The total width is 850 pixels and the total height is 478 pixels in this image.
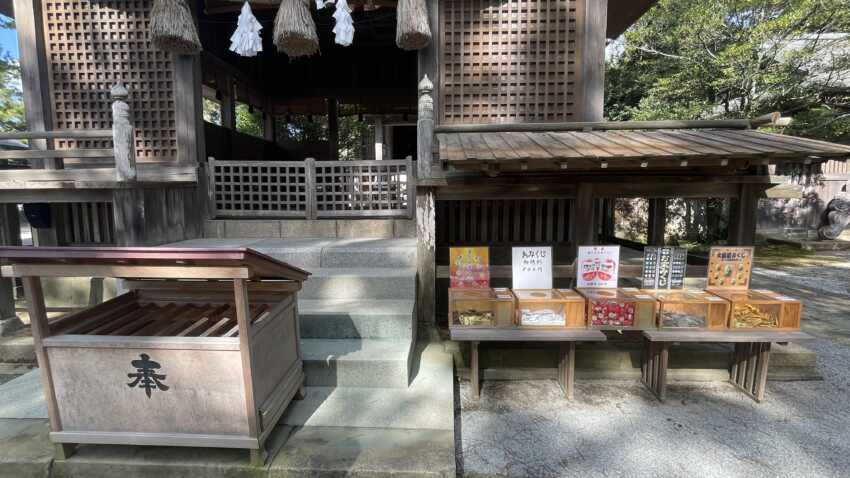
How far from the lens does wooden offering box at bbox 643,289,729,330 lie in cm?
358

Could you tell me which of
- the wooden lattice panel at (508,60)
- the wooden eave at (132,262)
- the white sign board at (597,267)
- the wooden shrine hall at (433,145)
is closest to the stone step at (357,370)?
the wooden shrine hall at (433,145)

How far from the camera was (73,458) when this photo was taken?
2527mm

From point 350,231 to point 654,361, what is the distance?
14.2 ft

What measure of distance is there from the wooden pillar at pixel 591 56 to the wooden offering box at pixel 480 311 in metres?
3.02

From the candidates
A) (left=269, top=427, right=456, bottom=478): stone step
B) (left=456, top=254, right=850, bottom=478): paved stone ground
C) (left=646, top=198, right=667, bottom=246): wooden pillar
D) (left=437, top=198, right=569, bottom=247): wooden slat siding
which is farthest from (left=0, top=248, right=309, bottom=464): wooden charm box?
(left=646, top=198, right=667, bottom=246): wooden pillar

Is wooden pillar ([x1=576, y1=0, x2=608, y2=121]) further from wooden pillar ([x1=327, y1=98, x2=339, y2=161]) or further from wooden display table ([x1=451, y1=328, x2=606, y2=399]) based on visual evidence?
wooden pillar ([x1=327, y1=98, x2=339, y2=161])

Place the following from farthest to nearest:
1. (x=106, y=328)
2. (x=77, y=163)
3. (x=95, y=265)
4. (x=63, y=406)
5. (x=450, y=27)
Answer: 1. (x=77, y=163)
2. (x=450, y=27)
3. (x=106, y=328)
4. (x=63, y=406)
5. (x=95, y=265)

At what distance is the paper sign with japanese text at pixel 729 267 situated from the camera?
12.6 feet

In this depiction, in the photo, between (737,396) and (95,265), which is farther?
(737,396)

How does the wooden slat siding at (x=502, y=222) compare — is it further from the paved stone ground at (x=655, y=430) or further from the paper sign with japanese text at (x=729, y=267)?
the paved stone ground at (x=655, y=430)

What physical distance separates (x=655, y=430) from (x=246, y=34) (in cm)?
642

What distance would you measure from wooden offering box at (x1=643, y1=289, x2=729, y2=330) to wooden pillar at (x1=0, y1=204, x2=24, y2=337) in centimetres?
859

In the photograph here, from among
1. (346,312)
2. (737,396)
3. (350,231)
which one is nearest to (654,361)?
(737,396)

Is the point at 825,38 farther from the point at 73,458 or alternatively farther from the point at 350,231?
the point at 73,458
